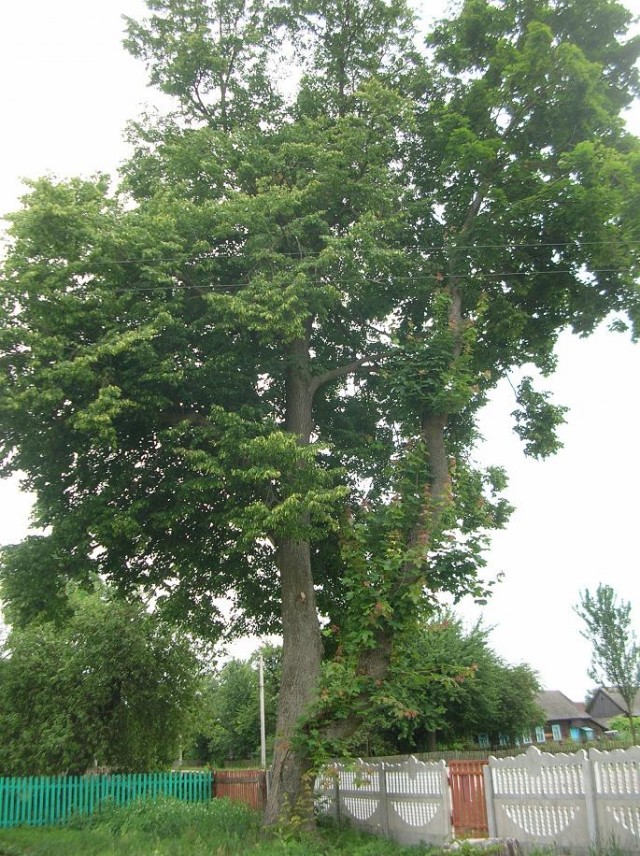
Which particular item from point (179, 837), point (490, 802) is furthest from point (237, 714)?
point (490, 802)

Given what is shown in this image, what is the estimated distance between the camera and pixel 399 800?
42.6ft

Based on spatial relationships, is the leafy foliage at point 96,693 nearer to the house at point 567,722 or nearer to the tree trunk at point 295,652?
the tree trunk at point 295,652

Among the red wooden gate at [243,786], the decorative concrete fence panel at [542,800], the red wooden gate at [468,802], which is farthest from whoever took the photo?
the red wooden gate at [243,786]

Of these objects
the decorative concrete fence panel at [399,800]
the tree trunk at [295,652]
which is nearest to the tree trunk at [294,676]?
the tree trunk at [295,652]

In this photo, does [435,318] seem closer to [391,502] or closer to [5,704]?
[391,502]

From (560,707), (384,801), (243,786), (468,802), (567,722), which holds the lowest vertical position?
(567,722)

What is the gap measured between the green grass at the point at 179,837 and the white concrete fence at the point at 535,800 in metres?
0.58

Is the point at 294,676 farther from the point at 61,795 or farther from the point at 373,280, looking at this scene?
the point at 61,795

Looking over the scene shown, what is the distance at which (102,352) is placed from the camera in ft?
41.2

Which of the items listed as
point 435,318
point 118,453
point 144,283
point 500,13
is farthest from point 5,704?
point 500,13

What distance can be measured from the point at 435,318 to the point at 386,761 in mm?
8386

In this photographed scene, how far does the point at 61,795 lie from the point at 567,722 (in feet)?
146

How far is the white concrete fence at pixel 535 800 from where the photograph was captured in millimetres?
8141

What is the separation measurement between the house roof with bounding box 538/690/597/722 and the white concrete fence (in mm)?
43103
